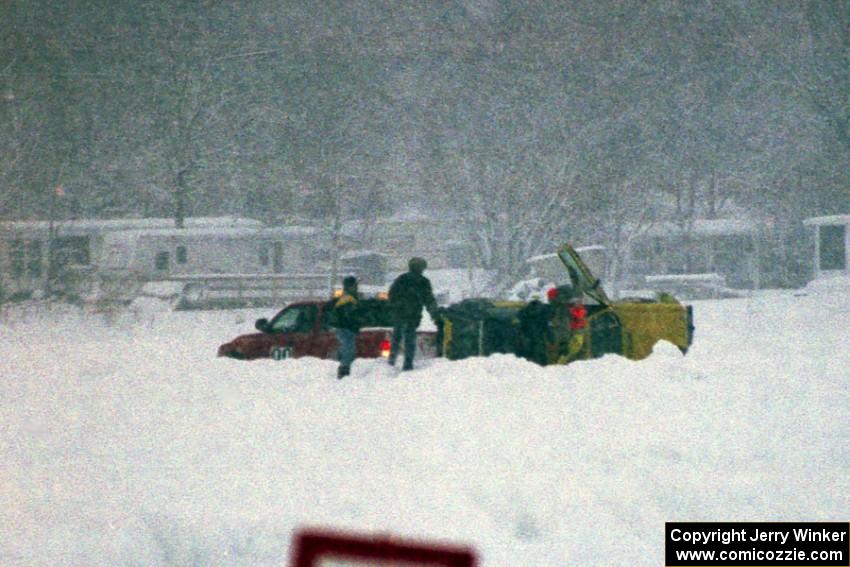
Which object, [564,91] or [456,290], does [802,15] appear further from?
[456,290]

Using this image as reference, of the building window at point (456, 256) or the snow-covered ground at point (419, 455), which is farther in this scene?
the building window at point (456, 256)

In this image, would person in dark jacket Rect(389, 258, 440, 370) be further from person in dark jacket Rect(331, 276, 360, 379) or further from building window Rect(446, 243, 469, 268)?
building window Rect(446, 243, 469, 268)

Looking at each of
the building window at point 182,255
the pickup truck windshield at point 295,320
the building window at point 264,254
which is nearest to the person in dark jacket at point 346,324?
the pickup truck windshield at point 295,320

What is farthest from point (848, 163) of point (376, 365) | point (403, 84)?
point (376, 365)

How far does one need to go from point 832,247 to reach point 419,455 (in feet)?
145

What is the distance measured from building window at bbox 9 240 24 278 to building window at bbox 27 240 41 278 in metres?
1.21

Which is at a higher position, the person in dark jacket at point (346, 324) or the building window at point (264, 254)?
the building window at point (264, 254)

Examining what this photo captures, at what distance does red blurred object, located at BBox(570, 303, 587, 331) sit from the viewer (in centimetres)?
1333

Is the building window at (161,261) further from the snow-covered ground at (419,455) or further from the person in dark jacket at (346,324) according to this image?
the person in dark jacket at (346,324)

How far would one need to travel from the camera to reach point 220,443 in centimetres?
943

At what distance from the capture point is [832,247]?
49000 millimetres

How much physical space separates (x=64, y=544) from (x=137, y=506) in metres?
0.73

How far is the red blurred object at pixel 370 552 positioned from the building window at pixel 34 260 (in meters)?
51.2

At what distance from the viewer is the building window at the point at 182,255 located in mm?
51156
